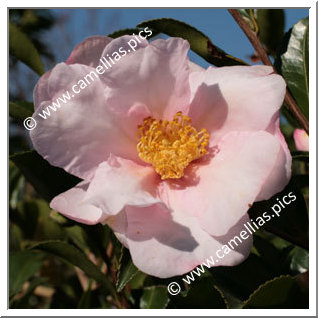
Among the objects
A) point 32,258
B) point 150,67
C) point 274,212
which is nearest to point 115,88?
point 150,67

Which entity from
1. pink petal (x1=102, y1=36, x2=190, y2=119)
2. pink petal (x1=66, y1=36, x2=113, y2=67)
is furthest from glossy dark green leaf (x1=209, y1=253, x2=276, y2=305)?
pink petal (x1=66, y1=36, x2=113, y2=67)

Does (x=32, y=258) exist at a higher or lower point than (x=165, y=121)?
lower

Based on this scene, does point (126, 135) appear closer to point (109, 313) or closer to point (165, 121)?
point (165, 121)

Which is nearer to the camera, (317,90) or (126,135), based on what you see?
(126,135)

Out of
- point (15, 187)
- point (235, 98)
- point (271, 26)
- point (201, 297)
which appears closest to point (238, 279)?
point (201, 297)

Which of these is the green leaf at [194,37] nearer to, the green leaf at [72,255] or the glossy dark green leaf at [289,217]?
the glossy dark green leaf at [289,217]

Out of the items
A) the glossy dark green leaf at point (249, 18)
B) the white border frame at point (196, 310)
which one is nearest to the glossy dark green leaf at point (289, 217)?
the white border frame at point (196, 310)
